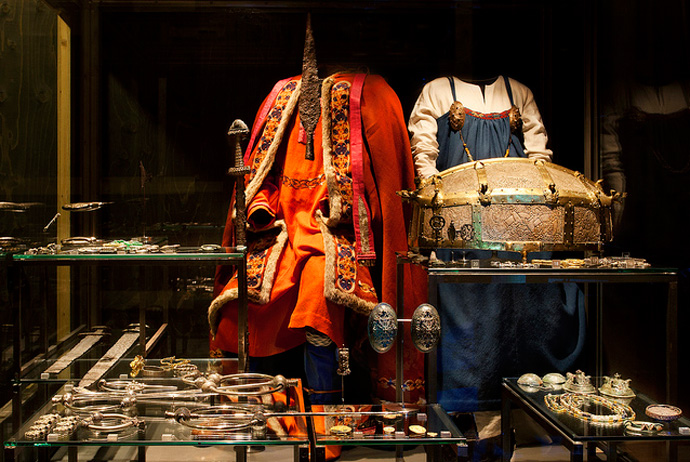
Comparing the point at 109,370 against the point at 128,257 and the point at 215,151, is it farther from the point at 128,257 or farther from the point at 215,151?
the point at 215,151

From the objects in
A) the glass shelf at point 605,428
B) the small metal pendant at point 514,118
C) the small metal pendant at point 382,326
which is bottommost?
the glass shelf at point 605,428

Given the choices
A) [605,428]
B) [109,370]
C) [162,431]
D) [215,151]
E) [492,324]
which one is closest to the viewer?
[162,431]

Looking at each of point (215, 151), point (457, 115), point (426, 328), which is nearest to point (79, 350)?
point (215, 151)

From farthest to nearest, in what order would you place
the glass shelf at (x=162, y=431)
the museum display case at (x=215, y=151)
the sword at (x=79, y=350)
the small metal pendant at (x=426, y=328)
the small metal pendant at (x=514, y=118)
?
the small metal pendant at (x=514, y=118), the sword at (x=79, y=350), the museum display case at (x=215, y=151), the small metal pendant at (x=426, y=328), the glass shelf at (x=162, y=431)

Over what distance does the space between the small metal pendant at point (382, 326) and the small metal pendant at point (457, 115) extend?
1242mm

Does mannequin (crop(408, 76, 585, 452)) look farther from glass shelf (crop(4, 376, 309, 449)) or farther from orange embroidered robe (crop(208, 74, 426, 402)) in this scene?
glass shelf (crop(4, 376, 309, 449))

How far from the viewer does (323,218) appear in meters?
3.14

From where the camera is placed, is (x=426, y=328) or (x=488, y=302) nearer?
(x=426, y=328)

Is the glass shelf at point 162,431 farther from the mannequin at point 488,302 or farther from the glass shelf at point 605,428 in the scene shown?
the mannequin at point 488,302

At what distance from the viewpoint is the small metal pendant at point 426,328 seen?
7.29ft

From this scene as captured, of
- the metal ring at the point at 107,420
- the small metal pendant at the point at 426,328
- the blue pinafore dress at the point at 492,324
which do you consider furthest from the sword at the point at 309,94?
the metal ring at the point at 107,420

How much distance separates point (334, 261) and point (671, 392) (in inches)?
55.2

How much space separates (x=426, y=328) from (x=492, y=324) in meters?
1.06

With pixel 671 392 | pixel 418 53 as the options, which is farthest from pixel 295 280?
pixel 671 392
